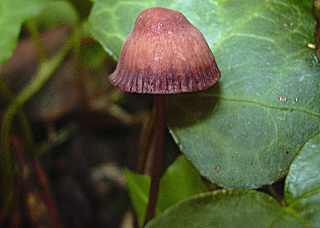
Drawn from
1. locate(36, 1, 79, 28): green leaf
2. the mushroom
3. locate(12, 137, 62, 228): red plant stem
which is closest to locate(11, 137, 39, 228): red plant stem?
locate(12, 137, 62, 228): red plant stem

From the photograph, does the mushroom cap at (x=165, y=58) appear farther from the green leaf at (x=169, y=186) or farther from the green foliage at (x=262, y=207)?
the green leaf at (x=169, y=186)

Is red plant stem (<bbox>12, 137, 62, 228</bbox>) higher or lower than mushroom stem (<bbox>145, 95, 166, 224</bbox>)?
lower

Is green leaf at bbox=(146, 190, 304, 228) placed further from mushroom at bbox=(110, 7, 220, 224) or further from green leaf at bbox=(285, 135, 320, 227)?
mushroom at bbox=(110, 7, 220, 224)

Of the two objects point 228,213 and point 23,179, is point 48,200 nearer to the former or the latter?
point 23,179

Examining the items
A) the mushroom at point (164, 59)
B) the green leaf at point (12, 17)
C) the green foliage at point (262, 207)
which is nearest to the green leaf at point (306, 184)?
the green foliage at point (262, 207)

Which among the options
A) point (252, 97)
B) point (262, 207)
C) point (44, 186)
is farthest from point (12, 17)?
point (262, 207)
